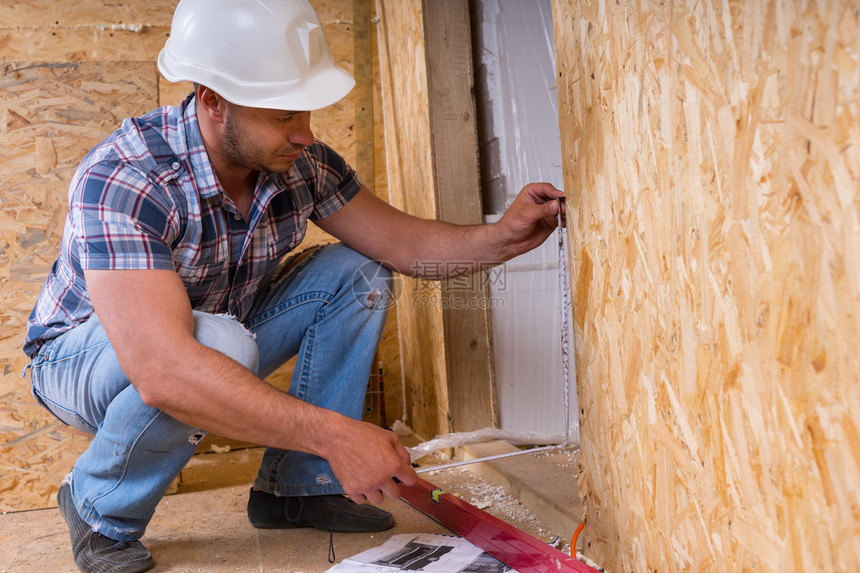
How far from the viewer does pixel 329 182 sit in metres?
1.91

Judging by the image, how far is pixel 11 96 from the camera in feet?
7.62

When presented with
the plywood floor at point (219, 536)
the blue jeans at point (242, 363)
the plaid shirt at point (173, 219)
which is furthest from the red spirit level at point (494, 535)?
the plaid shirt at point (173, 219)

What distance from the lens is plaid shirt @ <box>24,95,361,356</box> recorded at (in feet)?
4.69

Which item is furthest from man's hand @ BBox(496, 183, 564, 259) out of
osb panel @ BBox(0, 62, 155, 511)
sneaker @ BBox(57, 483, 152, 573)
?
osb panel @ BBox(0, 62, 155, 511)

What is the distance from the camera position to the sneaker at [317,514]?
173 centimetres

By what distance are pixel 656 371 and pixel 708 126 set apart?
0.40 m

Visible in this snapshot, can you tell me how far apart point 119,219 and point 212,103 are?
1.07 ft

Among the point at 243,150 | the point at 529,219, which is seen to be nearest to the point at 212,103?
the point at 243,150

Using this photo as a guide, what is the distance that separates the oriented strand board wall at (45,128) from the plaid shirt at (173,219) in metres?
0.56

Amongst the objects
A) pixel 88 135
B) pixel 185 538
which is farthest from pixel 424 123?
pixel 185 538

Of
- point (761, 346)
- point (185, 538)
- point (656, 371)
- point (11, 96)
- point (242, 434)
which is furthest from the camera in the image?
point (11, 96)

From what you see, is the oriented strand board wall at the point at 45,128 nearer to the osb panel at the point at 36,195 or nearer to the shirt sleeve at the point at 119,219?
the osb panel at the point at 36,195

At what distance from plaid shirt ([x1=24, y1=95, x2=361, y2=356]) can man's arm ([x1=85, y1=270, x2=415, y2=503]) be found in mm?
100

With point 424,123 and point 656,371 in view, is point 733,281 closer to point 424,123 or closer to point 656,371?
point 656,371
